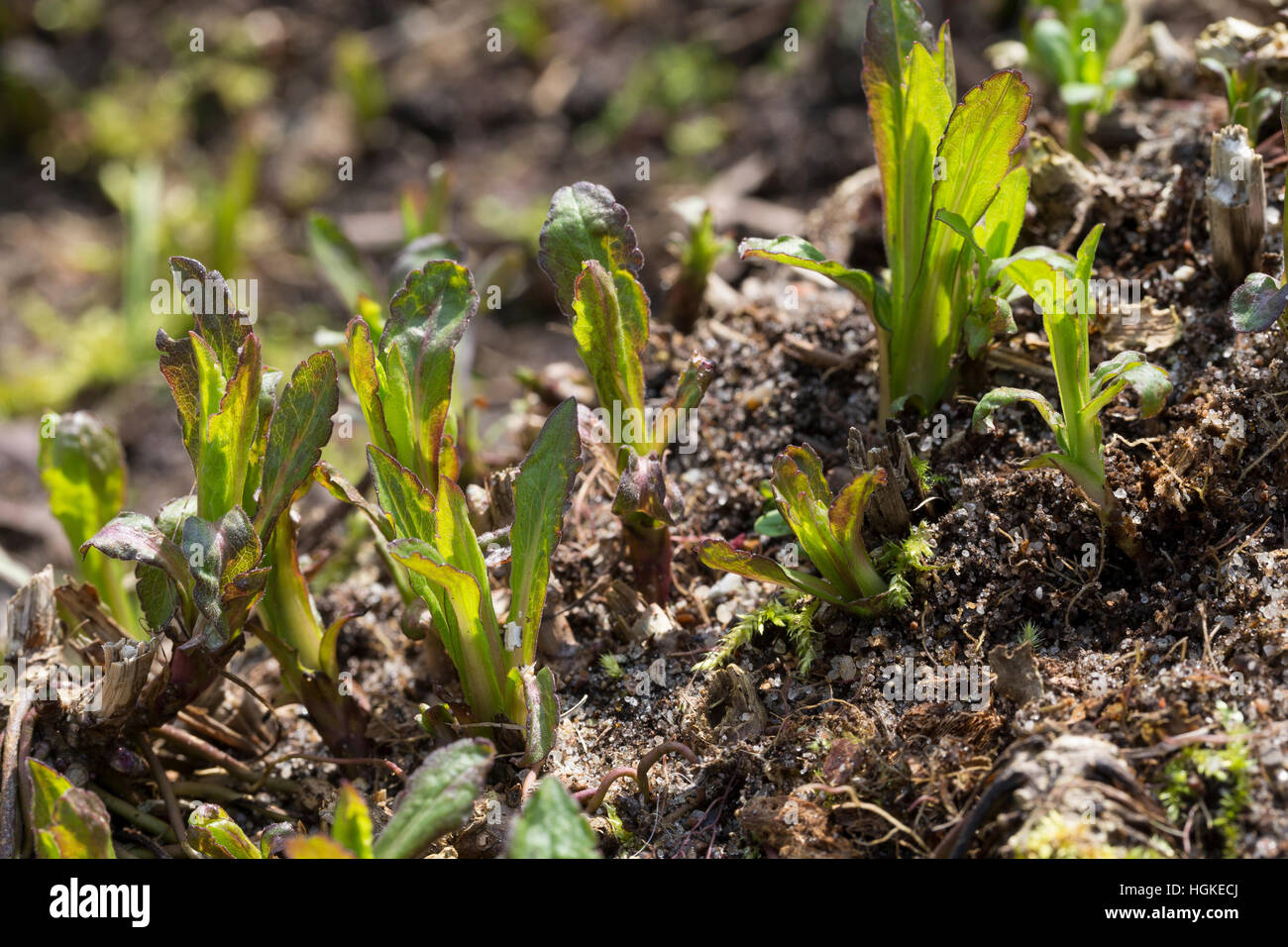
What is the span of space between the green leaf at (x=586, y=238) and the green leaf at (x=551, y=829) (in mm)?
863

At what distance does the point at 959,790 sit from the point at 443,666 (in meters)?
0.95

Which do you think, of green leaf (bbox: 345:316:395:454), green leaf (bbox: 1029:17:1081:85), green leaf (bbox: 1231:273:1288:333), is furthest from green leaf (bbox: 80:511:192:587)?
green leaf (bbox: 1029:17:1081:85)

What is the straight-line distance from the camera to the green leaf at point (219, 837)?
1515 millimetres

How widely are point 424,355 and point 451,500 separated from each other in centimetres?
33

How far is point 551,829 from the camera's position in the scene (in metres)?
1.25

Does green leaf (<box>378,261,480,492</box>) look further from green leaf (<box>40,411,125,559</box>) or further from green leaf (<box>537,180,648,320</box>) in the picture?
green leaf (<box>40,411,125,559</box>)

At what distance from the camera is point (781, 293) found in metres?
2.52

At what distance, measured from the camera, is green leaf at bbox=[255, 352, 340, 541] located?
5.42ft

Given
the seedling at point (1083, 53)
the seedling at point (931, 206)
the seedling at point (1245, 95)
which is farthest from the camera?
the seedling at point (1083, 53)

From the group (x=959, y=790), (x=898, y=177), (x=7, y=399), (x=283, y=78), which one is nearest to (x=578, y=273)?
(x=898, y=177)

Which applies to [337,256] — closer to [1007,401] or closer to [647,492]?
[647,492]

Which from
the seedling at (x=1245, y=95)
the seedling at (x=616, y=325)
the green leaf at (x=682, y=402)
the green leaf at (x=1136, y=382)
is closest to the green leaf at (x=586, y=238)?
the seedling at (x=616, y=325)

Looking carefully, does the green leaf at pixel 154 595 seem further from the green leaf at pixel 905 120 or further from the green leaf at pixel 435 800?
the green leaf at pixel 905 120

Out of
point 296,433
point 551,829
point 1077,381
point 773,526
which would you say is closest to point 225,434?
point 296,433
